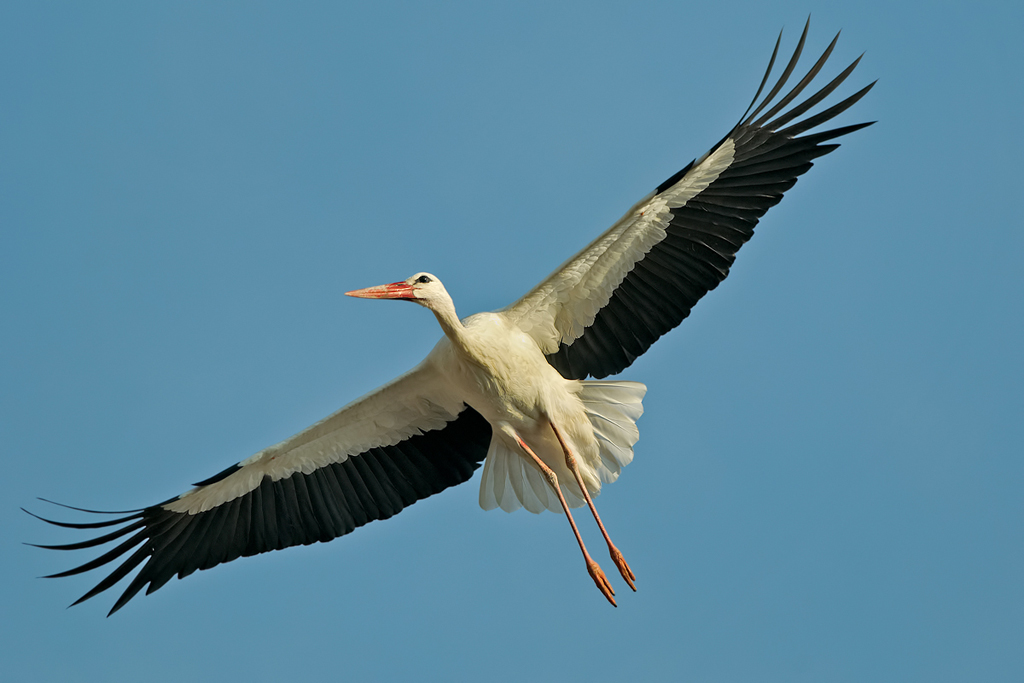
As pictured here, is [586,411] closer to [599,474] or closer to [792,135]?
[599,474]

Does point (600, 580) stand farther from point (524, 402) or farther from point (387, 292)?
point (387, 292)

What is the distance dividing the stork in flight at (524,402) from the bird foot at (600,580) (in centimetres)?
2

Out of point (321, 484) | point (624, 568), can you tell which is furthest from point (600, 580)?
point (321, 484)

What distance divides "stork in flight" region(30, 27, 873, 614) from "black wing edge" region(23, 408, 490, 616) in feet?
0.03

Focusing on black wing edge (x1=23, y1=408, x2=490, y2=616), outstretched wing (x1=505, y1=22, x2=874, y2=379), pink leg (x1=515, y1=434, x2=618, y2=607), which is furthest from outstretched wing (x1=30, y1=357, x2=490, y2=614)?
outstretched wing (x1=505, y1=22, x2=874, y2=379)

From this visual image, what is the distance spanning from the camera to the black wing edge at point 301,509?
26.3 feet

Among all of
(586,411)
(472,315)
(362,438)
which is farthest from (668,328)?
(362,438)

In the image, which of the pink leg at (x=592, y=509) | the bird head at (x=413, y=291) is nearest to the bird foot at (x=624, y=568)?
the pink leg at (x=592, y=509)

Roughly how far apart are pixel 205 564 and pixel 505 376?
2.60 metres

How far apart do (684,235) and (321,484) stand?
3220mm

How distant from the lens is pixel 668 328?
25.8 feet

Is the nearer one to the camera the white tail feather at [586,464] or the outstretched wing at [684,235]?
the outstretched wing at [684,235]

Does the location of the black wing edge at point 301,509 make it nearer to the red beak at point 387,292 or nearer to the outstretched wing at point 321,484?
the outstretched wing at point 321,484

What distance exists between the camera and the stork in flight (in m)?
7.56
